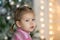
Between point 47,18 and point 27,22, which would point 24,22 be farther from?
point 47,18

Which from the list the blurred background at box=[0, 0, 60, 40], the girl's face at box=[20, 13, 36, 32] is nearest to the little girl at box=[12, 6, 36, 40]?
the girl's face at box=[20, 13, 36, 32]

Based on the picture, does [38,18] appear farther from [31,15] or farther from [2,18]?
[31,15]

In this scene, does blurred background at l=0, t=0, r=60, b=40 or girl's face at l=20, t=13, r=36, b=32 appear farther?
blurred background at l=0, t=0, r=60, b=40

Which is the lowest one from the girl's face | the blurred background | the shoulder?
the blurred background

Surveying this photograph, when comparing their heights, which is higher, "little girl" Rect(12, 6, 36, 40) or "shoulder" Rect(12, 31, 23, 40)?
"little girl" Rect(12, 6, 36, 40)

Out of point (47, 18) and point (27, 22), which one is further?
point (47, 18)

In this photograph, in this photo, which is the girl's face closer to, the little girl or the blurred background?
the little girl

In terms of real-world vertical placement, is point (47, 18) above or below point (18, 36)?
below

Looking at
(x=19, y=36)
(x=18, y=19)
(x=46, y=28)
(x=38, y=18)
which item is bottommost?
(x=46, y=28)

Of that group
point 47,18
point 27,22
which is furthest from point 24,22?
point 47,18

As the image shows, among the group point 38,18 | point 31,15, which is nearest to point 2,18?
point 31,15

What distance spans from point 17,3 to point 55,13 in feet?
3.14

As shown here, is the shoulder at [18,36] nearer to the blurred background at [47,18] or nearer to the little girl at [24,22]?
the little girl at [24,22]

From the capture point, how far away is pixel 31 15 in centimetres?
139
